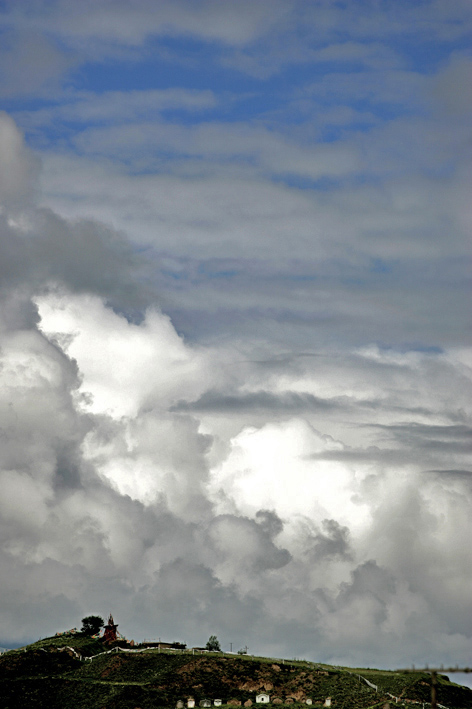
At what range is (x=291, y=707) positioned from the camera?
15438 cm

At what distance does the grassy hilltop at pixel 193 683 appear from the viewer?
526ft

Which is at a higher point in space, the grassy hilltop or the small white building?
the grassy hilltop

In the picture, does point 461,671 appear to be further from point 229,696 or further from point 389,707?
point 229,696

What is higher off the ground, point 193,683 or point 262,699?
point 193,683

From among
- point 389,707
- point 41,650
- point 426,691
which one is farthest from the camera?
point 41,650

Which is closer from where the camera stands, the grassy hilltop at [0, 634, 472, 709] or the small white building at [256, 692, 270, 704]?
the small white building at [256, 692, 270, 704]

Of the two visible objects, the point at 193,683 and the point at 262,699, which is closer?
the point at 262,699

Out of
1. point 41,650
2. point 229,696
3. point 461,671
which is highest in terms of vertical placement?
point 41,650

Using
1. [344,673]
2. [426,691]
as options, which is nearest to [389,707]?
[426,691]

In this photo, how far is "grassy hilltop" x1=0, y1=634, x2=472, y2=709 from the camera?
526 feet

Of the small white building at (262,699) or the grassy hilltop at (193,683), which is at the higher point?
the grassy hilltop at (193,683)

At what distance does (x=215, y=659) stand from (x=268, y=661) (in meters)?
10.6

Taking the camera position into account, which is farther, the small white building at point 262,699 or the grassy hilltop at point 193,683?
the grassy hilltop at point 193,683

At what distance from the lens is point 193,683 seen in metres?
170
